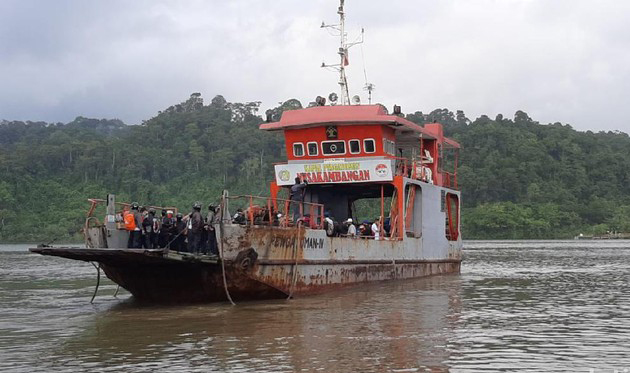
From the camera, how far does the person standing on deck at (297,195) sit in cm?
2206

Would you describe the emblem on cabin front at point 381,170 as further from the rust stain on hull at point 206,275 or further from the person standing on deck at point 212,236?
the person standing on deck at point 212,236

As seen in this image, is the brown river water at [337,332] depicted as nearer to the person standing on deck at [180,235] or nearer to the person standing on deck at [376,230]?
the person standing on deck at [180,235]

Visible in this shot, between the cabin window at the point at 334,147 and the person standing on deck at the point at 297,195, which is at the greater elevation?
the cabin window at the point at 334,147

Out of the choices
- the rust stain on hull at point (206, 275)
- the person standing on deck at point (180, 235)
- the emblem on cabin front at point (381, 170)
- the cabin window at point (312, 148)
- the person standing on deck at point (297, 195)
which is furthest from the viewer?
the cabin window at point (312, 148)

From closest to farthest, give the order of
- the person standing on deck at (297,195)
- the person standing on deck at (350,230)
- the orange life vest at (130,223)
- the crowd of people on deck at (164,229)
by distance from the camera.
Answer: the crowd of people on deck at (164,229)
the orange life vest at (130,223)
the person standing on deck at (297,195)
the person standing on deck at (350,230)

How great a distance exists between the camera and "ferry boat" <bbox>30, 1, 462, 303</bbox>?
18.2m

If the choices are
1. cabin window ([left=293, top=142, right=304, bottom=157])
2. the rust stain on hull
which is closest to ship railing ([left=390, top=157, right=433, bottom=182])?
cabin window ([left=293, top=142, right=304, bottom=157])

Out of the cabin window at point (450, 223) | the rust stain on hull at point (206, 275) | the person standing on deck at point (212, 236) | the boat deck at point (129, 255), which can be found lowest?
the rust stain on hull at point (206, 275)

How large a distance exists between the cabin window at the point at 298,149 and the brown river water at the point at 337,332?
14.6 feet

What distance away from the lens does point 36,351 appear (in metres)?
12.8

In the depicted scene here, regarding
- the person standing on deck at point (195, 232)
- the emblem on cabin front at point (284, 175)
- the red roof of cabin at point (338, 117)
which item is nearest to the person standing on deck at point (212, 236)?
the person standing on deck at point (195, 232)

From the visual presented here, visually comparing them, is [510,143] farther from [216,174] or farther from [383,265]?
[383,265]

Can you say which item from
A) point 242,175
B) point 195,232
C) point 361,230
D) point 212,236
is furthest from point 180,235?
point 242,175

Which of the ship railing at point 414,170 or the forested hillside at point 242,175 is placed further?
the forested hillside at point 242,175
